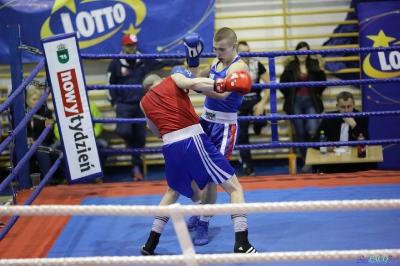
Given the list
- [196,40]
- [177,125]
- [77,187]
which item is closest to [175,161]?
[177,125]

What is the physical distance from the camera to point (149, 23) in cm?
738

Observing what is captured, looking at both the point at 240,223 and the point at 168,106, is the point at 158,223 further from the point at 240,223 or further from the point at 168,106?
the point at 168,106

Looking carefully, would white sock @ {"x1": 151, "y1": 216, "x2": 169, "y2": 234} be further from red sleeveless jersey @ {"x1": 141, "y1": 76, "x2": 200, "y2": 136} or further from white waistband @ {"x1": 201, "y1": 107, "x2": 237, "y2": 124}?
white waistband @ {"x1": 201, "y1": 107, "x2": 237, "y2": 124}

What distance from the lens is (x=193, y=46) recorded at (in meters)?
3.96

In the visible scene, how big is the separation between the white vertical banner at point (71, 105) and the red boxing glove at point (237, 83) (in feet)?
6.42

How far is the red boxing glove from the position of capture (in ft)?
11.5

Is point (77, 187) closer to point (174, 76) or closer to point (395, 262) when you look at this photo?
point (174, 76)

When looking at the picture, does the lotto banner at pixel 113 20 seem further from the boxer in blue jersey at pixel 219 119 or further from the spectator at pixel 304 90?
the boxer in blue jersey at pixel 219 119

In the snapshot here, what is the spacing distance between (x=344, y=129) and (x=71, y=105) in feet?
8.96

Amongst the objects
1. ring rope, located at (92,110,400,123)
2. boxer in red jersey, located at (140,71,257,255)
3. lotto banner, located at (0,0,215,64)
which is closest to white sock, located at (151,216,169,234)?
boxer in red jersey, located at (140,71,257,255)

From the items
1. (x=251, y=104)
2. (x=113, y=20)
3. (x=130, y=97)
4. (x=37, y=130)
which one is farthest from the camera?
(x=113, y=20)

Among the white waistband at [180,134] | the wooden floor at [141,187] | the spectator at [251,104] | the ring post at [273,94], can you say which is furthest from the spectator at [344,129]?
the white waistband at [180,134]

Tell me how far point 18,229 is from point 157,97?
1660 mm

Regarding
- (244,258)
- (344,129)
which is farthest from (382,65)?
(244,258)
